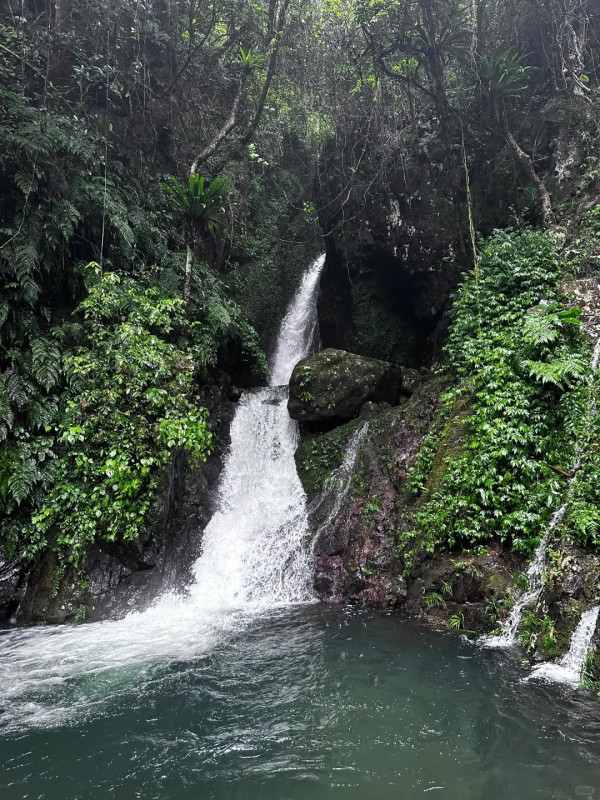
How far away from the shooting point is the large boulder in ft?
32.6

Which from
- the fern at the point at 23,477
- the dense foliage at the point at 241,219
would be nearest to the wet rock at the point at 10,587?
the dense foliage at the point at 241,219

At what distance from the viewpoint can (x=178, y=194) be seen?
10.8m

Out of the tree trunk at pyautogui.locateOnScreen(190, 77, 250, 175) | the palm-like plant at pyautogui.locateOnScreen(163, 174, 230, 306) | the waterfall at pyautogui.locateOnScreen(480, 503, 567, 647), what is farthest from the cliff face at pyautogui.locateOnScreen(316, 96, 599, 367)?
the waterfall at pyautogui.locateOnScreen(480, 503, 567, 647)

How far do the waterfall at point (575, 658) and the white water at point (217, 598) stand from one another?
141 inches

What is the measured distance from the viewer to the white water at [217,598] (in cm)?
498

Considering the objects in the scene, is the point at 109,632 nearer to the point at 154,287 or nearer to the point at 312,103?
the point at 154,287

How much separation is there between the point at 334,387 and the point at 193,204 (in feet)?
17.0

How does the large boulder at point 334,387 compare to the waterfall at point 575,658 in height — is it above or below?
above

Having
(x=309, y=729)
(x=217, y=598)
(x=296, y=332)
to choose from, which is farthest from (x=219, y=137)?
(x=309, y=729)

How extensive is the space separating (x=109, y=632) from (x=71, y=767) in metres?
2.98

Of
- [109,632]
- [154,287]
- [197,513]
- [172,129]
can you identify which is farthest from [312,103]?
[109,632]

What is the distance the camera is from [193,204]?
1093 centimetres

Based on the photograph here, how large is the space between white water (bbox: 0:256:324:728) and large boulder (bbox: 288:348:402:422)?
77 centimetres

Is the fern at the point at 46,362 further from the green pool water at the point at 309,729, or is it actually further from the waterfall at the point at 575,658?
the waterfall at the point at 575,658
